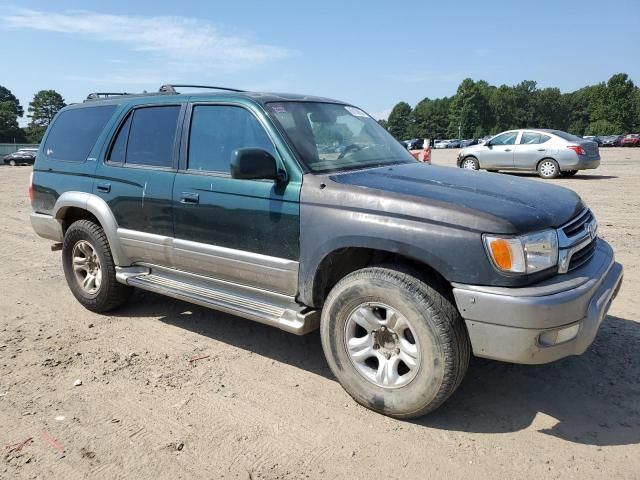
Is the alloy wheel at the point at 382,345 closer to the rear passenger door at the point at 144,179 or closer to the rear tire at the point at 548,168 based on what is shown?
the rear passenger door at the point at 144,179

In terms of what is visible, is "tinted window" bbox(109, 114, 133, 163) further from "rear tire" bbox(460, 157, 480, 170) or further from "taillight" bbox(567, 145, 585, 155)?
"rear tire" bbox(460, 157, 480, 170)

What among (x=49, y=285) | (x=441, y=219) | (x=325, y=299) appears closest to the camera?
(x=441, y=219)

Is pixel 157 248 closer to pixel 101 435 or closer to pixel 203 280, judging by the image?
pixel 203 280

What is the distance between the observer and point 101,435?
9.88 feet

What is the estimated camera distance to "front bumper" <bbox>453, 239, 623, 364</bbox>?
267 cm

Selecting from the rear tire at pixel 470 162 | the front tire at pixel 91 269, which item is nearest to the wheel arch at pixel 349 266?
the front tire at pixel 91 269

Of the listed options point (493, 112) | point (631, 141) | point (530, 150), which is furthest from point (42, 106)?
point (530, 150)

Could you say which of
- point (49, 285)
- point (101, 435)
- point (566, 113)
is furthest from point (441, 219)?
point (566, 113)

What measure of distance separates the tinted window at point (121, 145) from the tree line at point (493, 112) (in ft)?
343

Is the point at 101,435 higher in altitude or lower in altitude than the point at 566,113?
lower

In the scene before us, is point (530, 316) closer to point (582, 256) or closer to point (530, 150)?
point (582, 256)

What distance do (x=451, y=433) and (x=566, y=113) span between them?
5549 inches

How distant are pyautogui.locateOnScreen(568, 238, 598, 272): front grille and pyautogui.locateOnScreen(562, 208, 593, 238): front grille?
0.36 feet

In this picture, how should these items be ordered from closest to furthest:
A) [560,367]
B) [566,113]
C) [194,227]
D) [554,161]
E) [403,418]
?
Result: [403,418] < [560,367] < [194,227] < [554,161] < [566,113]
